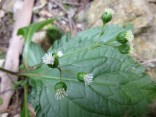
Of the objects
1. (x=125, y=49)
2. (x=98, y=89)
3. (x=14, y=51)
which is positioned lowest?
(x=98, y=89)

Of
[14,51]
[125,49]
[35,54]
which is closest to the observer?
[125,49]

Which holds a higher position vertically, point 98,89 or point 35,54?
point 35,54

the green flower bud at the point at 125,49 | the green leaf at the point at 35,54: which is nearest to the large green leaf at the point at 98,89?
the green flower bud at the point at 125,49

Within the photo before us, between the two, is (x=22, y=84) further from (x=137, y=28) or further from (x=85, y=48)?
(x=137, y=28)

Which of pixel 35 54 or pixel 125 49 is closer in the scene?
pixel 125 49

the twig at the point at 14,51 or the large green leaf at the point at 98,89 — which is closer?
the large green leaf at the point at 98,89

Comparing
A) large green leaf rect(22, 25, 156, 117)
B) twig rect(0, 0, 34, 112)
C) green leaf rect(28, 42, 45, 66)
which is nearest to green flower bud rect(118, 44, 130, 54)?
large green leaf rect(22, 25, 156, 117)

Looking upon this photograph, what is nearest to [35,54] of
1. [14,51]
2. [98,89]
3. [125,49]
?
[14,51]

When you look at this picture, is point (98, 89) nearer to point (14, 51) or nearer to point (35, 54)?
point (35, 54)

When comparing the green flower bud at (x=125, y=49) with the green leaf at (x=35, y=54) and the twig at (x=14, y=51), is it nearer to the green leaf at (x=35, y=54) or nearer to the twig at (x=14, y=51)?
the green leaf at (x=35, y=54)
